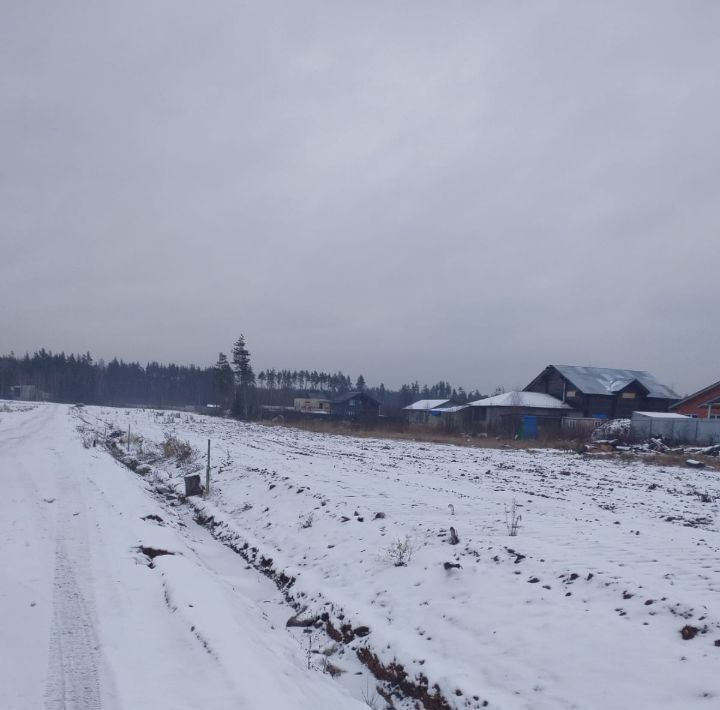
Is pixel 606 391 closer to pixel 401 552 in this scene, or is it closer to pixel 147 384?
pixel 401 552

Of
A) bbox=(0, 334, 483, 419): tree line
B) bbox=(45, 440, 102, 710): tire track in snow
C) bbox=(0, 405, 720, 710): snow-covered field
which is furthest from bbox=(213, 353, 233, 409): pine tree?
bbox=(45, 440, 102, 710): tire track in snow

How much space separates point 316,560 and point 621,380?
2013 inches

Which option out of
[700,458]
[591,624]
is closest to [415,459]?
[700,458]

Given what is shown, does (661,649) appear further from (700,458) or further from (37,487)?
(700,458)

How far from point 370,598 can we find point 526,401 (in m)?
46.8

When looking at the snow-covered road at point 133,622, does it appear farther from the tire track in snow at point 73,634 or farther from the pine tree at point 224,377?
the pine tree at point 224,377

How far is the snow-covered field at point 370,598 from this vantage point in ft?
17.2

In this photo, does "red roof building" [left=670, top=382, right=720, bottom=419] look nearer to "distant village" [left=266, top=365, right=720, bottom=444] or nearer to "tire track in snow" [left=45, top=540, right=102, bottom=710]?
"distant village" [left=266, top=365, right=720, bottom=444]

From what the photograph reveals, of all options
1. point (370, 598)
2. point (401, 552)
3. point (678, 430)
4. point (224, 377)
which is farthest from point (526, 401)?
point (224, 377)

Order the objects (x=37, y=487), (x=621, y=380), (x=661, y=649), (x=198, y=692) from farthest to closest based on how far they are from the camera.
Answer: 1. (x=621, y=380)
2. (x=37, y=487)
3. (x=661, y=649)
4. (x=198, y=692)

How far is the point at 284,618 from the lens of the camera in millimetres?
8008

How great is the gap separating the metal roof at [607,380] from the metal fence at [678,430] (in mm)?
15113

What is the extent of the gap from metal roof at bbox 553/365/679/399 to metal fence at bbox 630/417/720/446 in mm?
15113

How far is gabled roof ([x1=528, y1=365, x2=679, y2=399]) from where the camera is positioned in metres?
52.4
